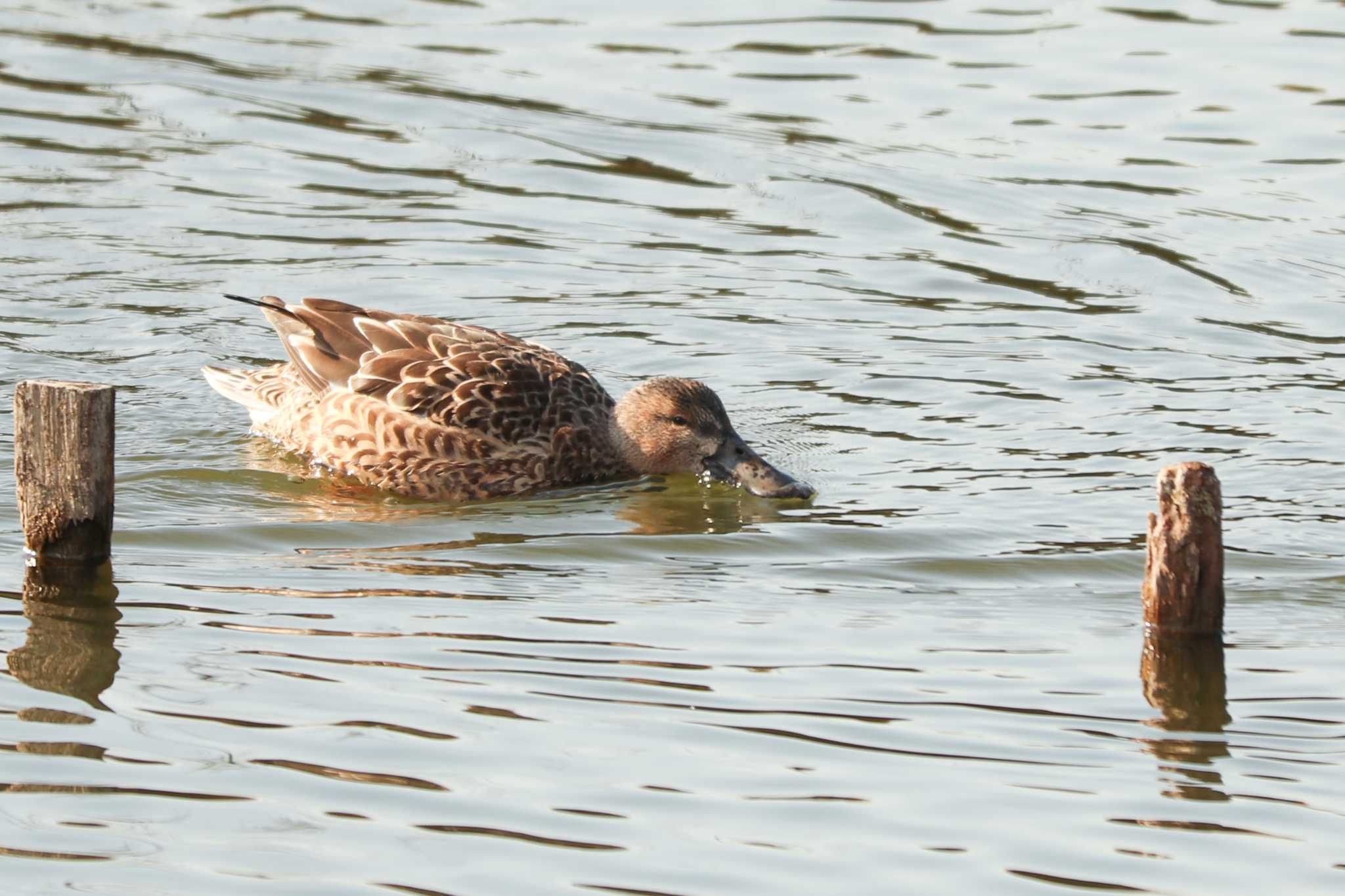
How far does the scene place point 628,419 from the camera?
11.0 m

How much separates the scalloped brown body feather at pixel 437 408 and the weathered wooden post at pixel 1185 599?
3215mm

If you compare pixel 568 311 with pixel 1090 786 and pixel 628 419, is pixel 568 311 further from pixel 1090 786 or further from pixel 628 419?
pixel 1090 786

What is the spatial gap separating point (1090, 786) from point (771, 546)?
2.93m

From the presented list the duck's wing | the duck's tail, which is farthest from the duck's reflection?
the duck's tail

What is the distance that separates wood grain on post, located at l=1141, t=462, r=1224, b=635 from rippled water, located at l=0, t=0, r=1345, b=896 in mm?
247

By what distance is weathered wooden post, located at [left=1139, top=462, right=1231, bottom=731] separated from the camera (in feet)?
26.3

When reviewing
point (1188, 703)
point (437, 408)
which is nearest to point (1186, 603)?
point (1188, 703)

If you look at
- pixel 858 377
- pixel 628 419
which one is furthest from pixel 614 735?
pixel 858 377

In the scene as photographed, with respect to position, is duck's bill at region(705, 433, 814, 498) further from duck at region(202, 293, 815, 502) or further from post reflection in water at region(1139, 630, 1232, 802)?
post reflection in water at region(1139, 630, 1232, 802)

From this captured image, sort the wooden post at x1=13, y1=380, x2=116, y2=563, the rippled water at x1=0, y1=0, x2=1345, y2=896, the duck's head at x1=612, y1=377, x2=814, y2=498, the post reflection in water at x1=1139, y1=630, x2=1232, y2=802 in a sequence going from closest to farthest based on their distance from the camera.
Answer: the rippled water at x1=0, y1=0, x2=1345, y2=896 < the post reflection in water at x1=1139, y1=630, x2=1232, y2=802 < the wooden post at x1=13, y1=380, x2=116, y2=563 < the duck's head at x1=612, y1=377, x2=814, y2=498

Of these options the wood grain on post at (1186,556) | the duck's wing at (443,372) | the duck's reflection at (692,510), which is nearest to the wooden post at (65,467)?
A: the duck's wing at (443,372)

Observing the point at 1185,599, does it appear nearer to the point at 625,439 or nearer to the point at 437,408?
the point at 625,439

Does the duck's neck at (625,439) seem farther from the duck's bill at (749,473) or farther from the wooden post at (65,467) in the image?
the wooden post at (65,467)

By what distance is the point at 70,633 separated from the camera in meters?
8.35
